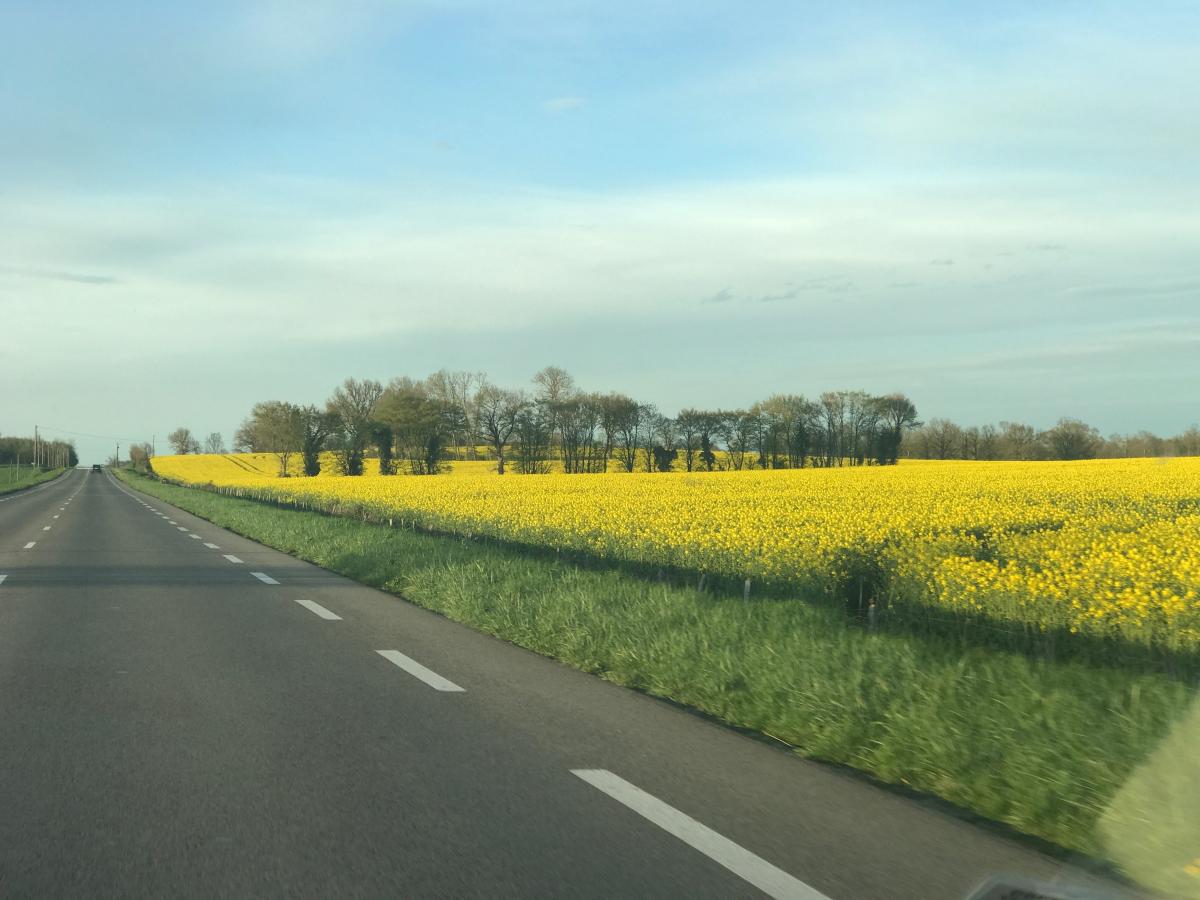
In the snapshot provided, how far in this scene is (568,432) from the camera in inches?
3307

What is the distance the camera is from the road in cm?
363

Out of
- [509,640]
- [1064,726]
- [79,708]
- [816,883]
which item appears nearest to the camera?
[816,883]

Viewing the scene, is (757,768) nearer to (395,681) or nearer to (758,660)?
(758,660)

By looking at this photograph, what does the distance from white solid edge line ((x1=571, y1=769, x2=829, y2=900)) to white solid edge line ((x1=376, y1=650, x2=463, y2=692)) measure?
2.22 metres

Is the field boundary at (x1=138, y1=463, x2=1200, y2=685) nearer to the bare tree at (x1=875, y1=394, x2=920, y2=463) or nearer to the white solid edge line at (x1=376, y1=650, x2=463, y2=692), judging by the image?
the white solid edge line at (x1=376, y1=650, x2=463, y2=692)

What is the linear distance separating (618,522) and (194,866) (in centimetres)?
1616

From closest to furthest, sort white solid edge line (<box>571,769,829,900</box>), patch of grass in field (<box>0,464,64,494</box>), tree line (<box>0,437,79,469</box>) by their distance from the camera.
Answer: white solid edge line (<box>571,769,829,900</box>) < patch of grass in field (<box>0,464,64,494</box>) < tree line (<box>0,437,79,469</box>)

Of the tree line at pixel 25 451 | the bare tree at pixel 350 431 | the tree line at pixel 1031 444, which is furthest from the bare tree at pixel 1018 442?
the tree line at pixel 25 451

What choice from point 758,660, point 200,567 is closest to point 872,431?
point 200,567

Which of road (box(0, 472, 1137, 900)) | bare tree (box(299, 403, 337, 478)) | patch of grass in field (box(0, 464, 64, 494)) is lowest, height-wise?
patch of grass in field (box(0, 464, 64, 494))

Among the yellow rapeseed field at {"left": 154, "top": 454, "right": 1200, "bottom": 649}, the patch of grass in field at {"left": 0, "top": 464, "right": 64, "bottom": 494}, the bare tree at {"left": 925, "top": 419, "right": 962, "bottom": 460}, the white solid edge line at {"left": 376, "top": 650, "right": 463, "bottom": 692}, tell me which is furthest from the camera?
the bare tree at {"left": 925, "top": 419, "right": 962, "bottom": 460}

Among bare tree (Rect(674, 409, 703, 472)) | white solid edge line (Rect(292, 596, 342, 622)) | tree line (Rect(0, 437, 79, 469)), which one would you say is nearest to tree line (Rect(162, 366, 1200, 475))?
bare tree (Rect(674, 409, 703, 472))

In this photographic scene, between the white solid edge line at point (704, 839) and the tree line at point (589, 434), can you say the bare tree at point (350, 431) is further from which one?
the white solid edge line at point (704, 839)

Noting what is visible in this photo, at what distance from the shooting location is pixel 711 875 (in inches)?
144
